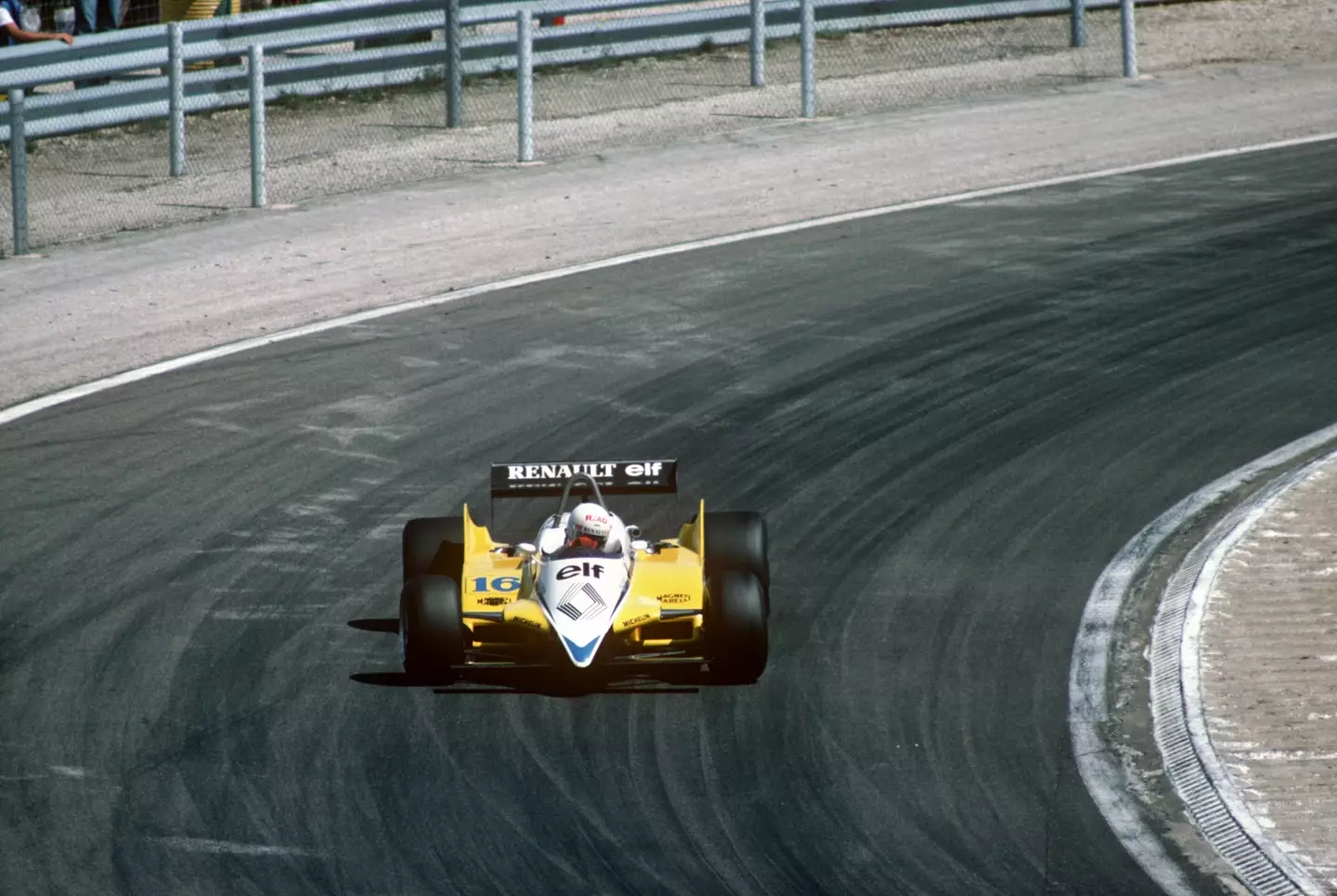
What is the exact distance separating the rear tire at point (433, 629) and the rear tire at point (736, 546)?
153 cm

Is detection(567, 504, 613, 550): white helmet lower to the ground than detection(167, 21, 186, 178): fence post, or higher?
lower

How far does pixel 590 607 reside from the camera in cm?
1034

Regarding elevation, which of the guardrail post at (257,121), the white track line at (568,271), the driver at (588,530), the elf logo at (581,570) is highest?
the guardrail post at (257,121)

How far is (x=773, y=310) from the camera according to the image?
17500mm

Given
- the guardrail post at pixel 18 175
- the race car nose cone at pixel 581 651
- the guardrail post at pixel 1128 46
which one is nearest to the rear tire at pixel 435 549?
the race car nose cone at pixel 581 651

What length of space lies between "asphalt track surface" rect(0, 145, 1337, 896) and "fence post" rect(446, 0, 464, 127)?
499 centimetres

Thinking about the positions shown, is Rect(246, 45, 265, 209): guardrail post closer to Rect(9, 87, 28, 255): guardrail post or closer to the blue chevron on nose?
Rect(9, 87, 28, 255): guardrail post

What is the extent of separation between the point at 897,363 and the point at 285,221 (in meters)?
6.81

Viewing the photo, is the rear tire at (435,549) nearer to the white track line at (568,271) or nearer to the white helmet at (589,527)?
the white helmet at (589,527)

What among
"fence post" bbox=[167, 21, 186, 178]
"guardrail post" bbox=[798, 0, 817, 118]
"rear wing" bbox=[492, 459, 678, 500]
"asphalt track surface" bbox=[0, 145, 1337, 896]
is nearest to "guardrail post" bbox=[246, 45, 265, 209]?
"fence post" bbox=[167, 21, 186, 178]

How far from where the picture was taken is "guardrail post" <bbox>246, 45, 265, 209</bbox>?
19.9 meters

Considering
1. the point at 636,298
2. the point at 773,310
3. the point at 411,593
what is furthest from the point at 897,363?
the point at 411,593

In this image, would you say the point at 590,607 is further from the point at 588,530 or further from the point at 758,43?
the point at 758,43

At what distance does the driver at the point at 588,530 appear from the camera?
10758mm
